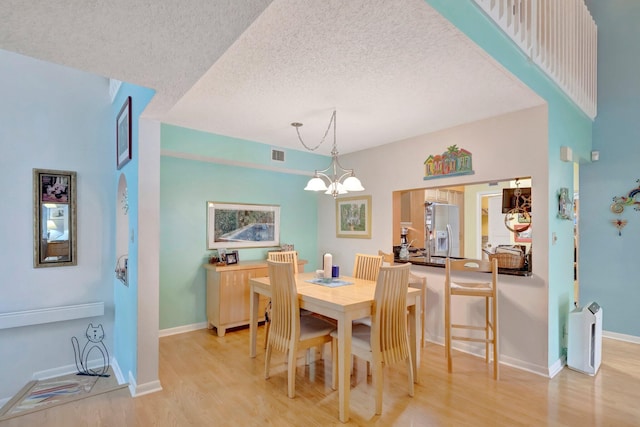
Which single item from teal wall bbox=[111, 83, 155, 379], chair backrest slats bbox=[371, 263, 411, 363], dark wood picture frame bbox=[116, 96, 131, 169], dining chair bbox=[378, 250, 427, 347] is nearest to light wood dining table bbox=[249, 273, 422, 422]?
chair backrest slats bbox=[371, 263, 411, 363]

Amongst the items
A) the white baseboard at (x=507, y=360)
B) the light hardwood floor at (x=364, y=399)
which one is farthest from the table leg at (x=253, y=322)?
the white baseboard at (x=507, y=360)

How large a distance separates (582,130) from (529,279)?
1.94 metres

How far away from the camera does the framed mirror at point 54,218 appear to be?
2.95 meters

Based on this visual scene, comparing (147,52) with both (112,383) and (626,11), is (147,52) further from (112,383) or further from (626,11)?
(626,11)

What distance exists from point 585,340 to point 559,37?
8.97 feet

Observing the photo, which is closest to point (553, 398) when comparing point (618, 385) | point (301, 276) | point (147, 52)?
point (618, 385)

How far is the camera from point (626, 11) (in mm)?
3668

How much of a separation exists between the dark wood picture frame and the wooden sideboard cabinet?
5.26 ft

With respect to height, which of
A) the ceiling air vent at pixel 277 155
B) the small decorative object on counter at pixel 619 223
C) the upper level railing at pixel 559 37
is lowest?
the small decorative object on counter at pixel 619 223

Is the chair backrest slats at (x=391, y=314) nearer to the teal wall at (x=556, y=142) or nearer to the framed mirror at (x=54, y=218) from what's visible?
the teal wall at (x=556, y=142)

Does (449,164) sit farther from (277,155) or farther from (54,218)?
(54,218)

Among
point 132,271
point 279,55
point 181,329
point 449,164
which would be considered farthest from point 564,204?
point 181,329

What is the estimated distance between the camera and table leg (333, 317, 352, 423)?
2191 mm

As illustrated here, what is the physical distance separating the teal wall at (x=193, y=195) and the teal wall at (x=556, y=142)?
113 inches
